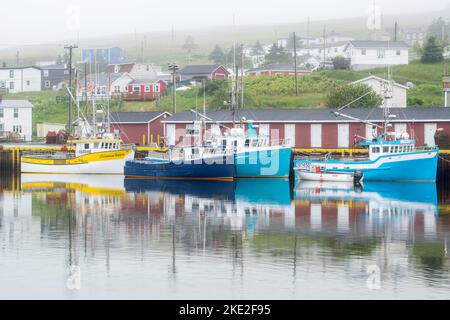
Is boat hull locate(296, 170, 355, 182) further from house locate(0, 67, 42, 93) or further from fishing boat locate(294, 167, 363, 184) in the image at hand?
house locate(0, 67, 42, 93)

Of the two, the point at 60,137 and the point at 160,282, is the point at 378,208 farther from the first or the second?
the point at 60,137

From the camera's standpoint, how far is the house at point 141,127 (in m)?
79.2

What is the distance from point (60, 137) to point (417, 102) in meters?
33.5

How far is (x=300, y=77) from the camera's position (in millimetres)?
108000

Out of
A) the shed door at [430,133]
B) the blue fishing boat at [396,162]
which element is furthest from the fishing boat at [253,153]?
the shed door at [430,133]

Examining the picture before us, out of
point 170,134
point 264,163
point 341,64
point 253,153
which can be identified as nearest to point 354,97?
point 170,134

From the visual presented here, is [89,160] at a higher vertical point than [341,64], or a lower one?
lower


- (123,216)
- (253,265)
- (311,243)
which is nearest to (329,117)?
(123,216)

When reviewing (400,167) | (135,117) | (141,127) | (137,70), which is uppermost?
(137,70)

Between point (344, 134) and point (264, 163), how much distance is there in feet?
29.5

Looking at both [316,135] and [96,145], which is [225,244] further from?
[316,135]

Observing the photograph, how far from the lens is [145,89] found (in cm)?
11344

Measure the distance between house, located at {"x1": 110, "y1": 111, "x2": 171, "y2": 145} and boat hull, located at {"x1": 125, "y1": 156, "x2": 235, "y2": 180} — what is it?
12.6m

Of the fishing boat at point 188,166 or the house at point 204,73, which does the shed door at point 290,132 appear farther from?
the house at point 204,73
